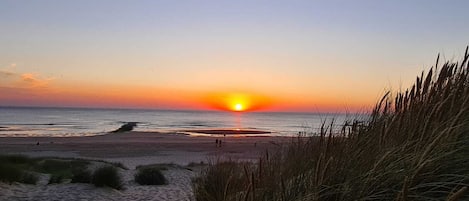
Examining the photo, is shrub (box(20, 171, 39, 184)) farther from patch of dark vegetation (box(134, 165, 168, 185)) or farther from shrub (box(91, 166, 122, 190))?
patch of dark vegetation (box(134, 165, 168, 185))

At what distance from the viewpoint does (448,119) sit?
121 inches

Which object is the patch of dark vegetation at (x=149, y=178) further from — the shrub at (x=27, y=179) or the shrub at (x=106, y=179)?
the shrub at (x=27, y=179)

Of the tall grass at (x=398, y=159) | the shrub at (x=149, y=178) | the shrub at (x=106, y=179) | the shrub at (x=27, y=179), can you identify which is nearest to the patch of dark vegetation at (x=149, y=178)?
the shrub at (x=149, y=178)

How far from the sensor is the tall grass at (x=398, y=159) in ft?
8.39

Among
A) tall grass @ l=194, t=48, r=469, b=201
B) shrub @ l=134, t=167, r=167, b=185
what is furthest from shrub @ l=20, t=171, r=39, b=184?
tall grass @ l=194, t=48, r=469, b=201

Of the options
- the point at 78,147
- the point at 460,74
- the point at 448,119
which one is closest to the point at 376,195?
the point at 448,119

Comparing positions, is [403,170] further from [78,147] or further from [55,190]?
[78,147]

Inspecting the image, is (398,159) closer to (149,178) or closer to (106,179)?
(106,179)

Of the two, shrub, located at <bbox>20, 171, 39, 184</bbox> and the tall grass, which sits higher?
the tall grass

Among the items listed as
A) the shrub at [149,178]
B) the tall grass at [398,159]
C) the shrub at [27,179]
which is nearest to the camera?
the tall grass at [398,159]

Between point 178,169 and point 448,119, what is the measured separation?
61.6 feet

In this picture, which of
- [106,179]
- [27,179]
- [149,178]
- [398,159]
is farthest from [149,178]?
[398,159]

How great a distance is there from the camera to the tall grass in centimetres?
256

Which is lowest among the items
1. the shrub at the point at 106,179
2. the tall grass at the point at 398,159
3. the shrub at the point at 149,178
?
the shrub at the point at 149,178
